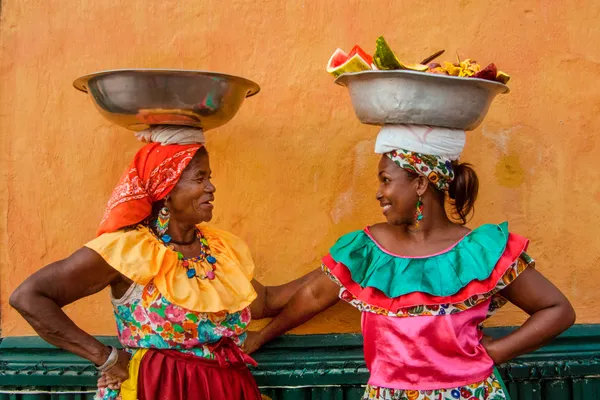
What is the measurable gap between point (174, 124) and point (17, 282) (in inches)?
53.0

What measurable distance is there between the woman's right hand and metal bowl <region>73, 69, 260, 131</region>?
976mm

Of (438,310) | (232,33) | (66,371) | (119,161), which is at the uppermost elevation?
(232,33)

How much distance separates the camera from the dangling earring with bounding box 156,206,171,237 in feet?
10.6

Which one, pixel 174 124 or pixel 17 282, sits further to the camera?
pixel 17 282

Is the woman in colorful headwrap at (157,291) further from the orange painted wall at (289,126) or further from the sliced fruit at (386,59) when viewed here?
the sliced fruit at (386,59)

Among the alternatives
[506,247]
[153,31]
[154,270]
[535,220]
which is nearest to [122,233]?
[154,270]

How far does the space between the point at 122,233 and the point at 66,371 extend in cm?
111

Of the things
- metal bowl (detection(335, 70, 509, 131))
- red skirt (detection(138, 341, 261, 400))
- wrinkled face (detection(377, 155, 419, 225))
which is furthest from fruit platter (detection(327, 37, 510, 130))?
red skirt (detection(138, 341, 261, 400))

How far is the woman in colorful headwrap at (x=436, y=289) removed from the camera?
3076 mm

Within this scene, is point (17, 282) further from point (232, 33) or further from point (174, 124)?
point (232, 33)

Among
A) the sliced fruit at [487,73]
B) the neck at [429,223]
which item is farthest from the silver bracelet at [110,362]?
the sliced fruit at [487,73]

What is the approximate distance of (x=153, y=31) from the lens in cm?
388

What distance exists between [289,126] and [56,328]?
5.15 feet

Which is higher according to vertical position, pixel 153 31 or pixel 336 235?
pixel 153 31
